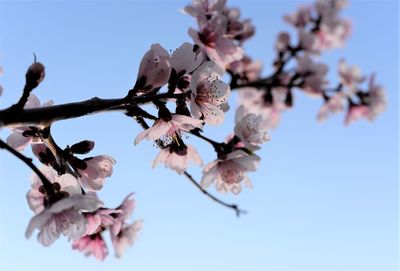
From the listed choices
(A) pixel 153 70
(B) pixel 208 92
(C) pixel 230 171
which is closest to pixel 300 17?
(C) pixel 230 171

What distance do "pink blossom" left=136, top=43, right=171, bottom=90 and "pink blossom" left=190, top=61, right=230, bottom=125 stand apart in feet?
0.42

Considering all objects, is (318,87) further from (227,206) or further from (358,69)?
(227,206)

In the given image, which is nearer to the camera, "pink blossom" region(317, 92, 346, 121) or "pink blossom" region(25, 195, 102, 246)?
"pink blossom" region(25, 195, 102, 246)

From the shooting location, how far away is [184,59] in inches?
78.9

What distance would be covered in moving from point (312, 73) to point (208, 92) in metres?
3.18

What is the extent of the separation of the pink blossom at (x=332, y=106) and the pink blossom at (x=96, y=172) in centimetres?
397

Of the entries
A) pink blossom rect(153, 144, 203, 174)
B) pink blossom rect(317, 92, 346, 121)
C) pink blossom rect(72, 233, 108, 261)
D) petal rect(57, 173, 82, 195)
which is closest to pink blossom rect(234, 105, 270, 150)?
pink blossom rect(153, 144, 203, 174)

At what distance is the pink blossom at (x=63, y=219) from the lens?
161cm

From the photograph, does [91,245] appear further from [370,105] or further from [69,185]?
[370,105]

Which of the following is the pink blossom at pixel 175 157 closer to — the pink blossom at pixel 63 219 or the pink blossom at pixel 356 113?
the pink blossom at pixel 63 219

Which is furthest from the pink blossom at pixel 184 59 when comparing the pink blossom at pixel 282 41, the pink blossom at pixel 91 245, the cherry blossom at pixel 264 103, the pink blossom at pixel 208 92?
the pink blossom at pixel 282 41

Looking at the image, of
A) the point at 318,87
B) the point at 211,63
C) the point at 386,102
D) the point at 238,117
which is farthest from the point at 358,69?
the point at 211,63

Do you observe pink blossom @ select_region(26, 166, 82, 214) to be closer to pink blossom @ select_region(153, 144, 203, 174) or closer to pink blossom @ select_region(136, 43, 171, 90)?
pink blossom @ select_region(136, 43, 171, 90)

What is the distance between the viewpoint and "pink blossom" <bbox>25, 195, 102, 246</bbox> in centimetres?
161
